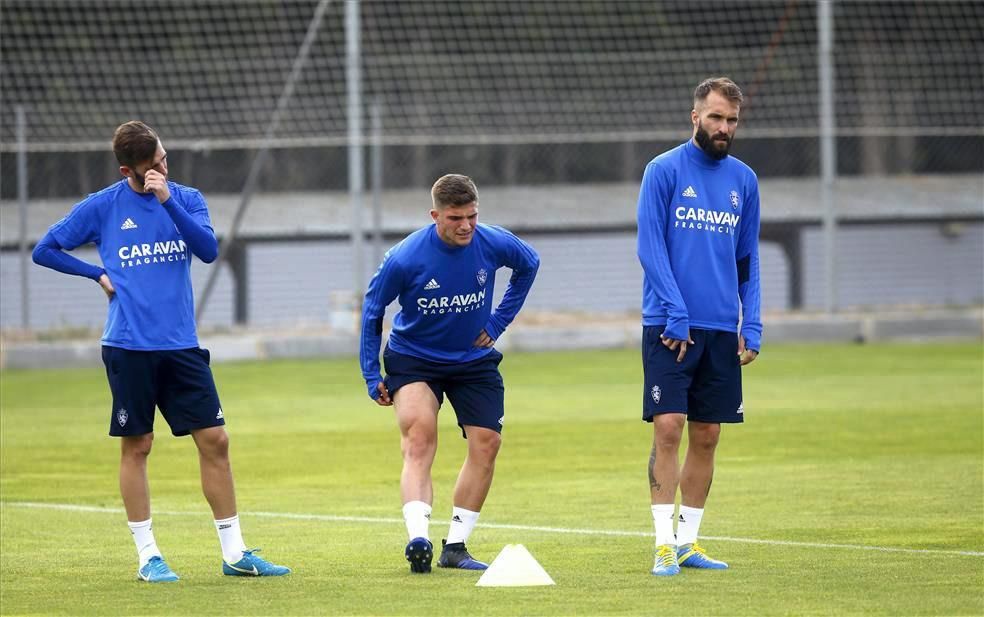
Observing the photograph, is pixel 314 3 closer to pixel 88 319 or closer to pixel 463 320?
pixel 88 319

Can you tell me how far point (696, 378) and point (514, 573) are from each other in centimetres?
139

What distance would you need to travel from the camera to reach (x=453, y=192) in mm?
7930

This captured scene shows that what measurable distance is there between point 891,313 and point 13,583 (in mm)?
19644

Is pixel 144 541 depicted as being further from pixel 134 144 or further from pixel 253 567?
Result: pixel 134 144

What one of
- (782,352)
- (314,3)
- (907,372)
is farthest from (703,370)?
(314,3)

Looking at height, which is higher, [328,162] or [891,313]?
[328,162]

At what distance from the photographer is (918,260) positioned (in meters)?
29.5

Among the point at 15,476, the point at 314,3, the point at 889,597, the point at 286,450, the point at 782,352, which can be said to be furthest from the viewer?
the point at 314,3

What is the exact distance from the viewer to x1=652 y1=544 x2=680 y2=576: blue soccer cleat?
7.78 m

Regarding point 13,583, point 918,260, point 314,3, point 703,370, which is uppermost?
point 314,3

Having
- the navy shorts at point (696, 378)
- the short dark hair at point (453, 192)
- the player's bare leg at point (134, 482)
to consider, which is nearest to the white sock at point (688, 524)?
the navy shorts at point (696, 378)

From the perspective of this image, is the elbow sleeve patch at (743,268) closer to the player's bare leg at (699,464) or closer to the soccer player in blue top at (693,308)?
the soccer player in blue top at (693,308)

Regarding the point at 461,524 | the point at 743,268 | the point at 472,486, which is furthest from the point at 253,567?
the point at 743,268

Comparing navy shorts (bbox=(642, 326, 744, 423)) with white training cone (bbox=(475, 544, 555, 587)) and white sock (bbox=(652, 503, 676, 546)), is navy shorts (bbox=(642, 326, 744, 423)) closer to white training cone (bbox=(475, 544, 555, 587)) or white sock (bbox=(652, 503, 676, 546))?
white sock (bbox=(652, 503, 676, 546))
